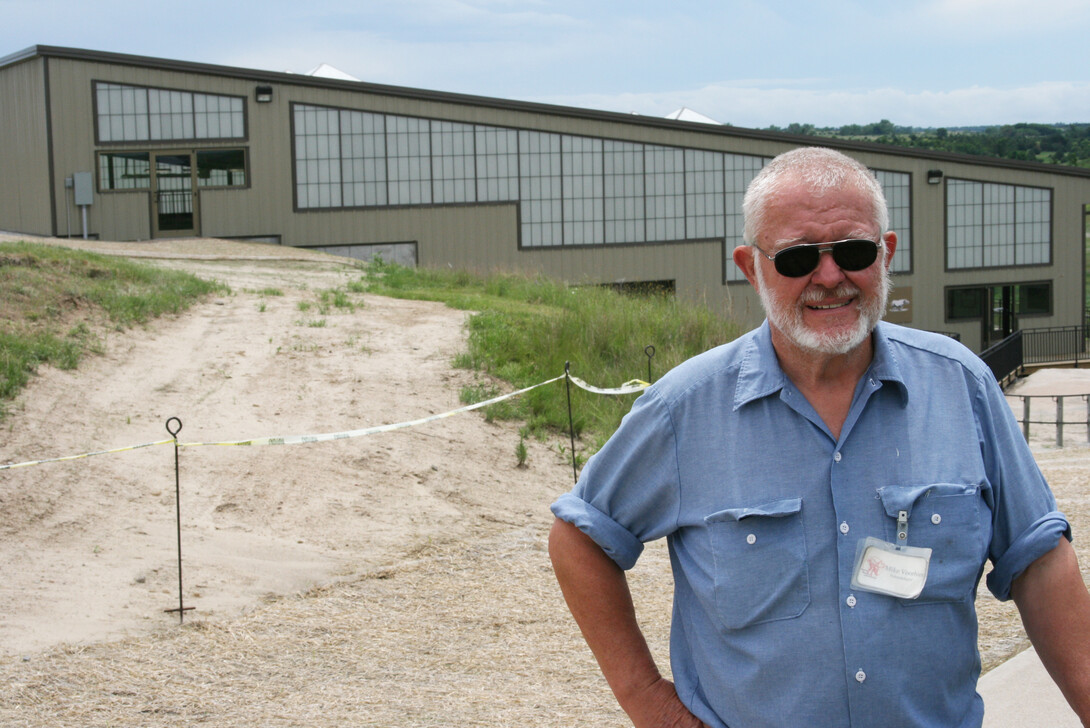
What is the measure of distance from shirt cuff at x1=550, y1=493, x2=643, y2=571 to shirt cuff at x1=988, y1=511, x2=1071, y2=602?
30.5 inches

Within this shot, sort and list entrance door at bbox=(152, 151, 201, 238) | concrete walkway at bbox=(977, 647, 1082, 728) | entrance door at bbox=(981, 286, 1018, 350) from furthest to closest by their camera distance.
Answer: entrance door at bbox=(981, 286, 1018, 350)
entrance door at bbox=(152, 151, 201, 238)
concrete walkway at bbox=(977, 647, 1082, 728)

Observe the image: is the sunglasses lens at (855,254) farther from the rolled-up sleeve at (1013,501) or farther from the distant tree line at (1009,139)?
the distant tree line at (1009,139)

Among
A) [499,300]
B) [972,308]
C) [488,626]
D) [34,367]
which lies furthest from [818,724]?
[972,308]

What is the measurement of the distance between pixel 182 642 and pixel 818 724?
4898mm

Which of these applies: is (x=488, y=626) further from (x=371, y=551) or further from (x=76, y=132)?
(x=76, y=132)

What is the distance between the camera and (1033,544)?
2.20 metres

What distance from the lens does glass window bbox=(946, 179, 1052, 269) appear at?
3259cm

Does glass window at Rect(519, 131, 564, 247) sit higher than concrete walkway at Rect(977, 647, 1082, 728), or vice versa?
glass window at Rect(519, 131, 564, 247)

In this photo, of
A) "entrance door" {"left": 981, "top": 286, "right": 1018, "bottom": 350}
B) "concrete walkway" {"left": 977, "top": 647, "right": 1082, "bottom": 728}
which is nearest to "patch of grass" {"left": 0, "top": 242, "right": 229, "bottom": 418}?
"concrete walkway" {"left": 977, "top": 647, "right": 1082, "bottom": 728}

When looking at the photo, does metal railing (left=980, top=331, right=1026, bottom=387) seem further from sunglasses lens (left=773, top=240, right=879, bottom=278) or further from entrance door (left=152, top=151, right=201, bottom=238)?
sunglasses lens (left=773, top=240, right=879, bottom=278)

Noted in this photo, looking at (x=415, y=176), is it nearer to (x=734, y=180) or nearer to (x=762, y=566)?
(x=734, y=180)

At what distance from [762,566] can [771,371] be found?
0.42 meters

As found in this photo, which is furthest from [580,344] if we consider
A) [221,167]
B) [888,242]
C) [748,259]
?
[221,167]

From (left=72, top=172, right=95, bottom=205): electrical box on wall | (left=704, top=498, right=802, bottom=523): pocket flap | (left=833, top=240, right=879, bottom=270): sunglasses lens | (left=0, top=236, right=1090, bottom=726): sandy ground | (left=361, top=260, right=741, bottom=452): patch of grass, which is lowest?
(left=0, top=236, right=1090, bottom=726): sandy ground
